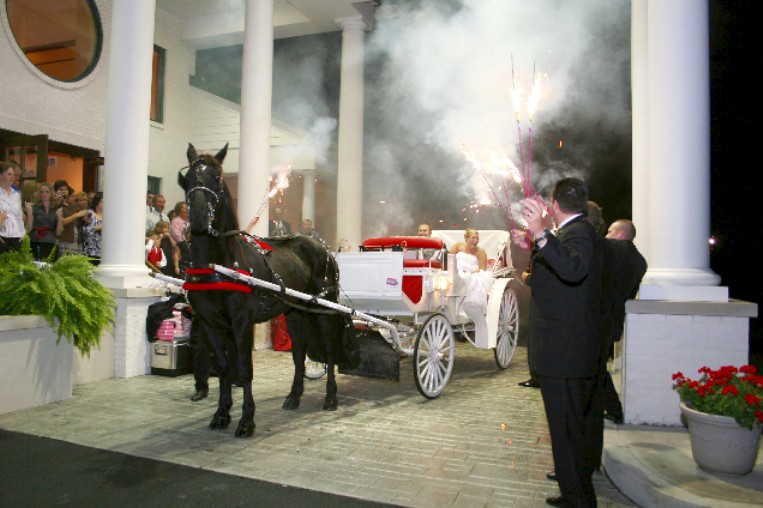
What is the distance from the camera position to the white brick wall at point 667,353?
200 inches

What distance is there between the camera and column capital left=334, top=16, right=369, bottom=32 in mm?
14461

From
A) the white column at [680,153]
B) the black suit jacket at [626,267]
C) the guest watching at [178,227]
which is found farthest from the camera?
the guest watching at [178,227]

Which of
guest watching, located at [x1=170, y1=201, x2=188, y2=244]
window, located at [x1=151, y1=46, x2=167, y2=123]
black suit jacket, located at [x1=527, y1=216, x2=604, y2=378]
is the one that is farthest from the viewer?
window, located at [x1=151, y1=46, x2=167, y2=123]

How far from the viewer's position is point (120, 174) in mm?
8211

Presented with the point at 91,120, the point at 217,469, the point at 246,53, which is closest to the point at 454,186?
the point at 246,53

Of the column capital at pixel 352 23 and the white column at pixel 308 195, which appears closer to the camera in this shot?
the column capital at pixel 352 23

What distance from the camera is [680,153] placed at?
222 inches

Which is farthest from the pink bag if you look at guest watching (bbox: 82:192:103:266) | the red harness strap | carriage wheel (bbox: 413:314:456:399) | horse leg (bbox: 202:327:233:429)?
carriage wheel (bbox: 413:314:456:399)

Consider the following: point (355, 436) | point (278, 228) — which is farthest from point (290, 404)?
point (278, 228)

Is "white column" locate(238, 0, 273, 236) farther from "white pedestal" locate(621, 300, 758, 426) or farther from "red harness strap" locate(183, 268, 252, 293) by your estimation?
"white pedestal" locate(621, 300, 758, 426)

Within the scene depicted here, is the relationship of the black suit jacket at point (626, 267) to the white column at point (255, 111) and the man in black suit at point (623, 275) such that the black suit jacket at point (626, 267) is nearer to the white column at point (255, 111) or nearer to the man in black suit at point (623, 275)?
the man in black suit at point (623, 275)

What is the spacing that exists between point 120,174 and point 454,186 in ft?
35.8

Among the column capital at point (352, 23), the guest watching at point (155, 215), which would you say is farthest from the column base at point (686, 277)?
the column capital at point (352, 23)

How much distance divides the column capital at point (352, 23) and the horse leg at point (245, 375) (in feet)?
36.2
